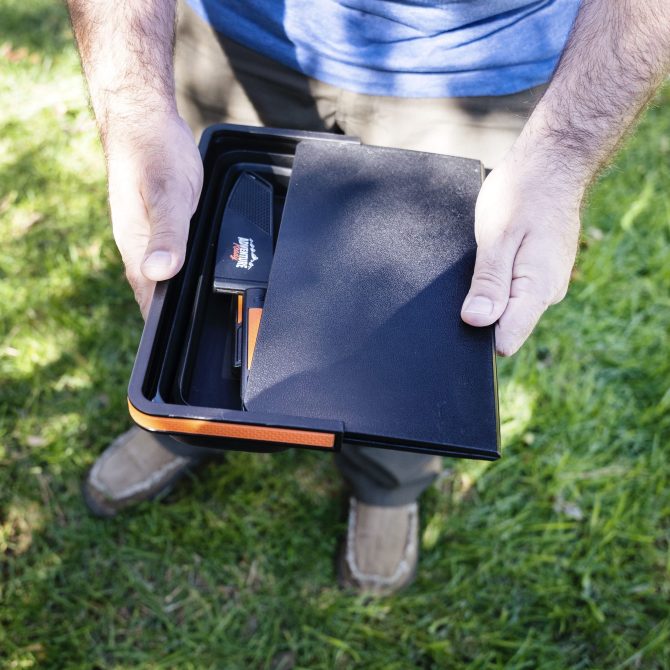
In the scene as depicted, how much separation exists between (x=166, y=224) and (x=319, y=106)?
23.4 inches

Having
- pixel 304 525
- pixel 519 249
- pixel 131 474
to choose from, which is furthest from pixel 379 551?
pixel 519 249

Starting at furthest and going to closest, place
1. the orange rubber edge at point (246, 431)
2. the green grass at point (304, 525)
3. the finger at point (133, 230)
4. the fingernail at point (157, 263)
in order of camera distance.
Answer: the green grass at point (304, 525), the finger at point (133, 230), the fingernail at point (157, 263), the orange rubber edge at point (246, 431)

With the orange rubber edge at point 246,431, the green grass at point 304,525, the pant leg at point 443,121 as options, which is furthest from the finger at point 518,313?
the green grass at point 304,525

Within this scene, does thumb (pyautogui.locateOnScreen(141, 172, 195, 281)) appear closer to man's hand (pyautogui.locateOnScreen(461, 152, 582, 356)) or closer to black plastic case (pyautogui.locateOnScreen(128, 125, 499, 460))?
black plastic case (pyautogui.locateOnScreen(128, 125, 499, 460))

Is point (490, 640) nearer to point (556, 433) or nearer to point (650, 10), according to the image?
point (556, 433)

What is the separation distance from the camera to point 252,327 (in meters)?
1.05

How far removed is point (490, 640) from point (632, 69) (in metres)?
1.45

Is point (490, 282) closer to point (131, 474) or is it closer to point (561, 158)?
point (561, 158)

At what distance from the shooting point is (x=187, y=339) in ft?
3.63

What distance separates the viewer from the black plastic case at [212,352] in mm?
904

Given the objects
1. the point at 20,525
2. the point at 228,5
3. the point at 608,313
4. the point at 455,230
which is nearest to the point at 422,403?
the point at 455,230

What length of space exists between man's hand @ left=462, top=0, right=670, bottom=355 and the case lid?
5cm

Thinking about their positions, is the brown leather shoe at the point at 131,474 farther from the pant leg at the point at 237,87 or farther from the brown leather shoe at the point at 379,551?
the pant leg at the point at 237,87

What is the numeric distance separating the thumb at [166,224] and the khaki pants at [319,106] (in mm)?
464
